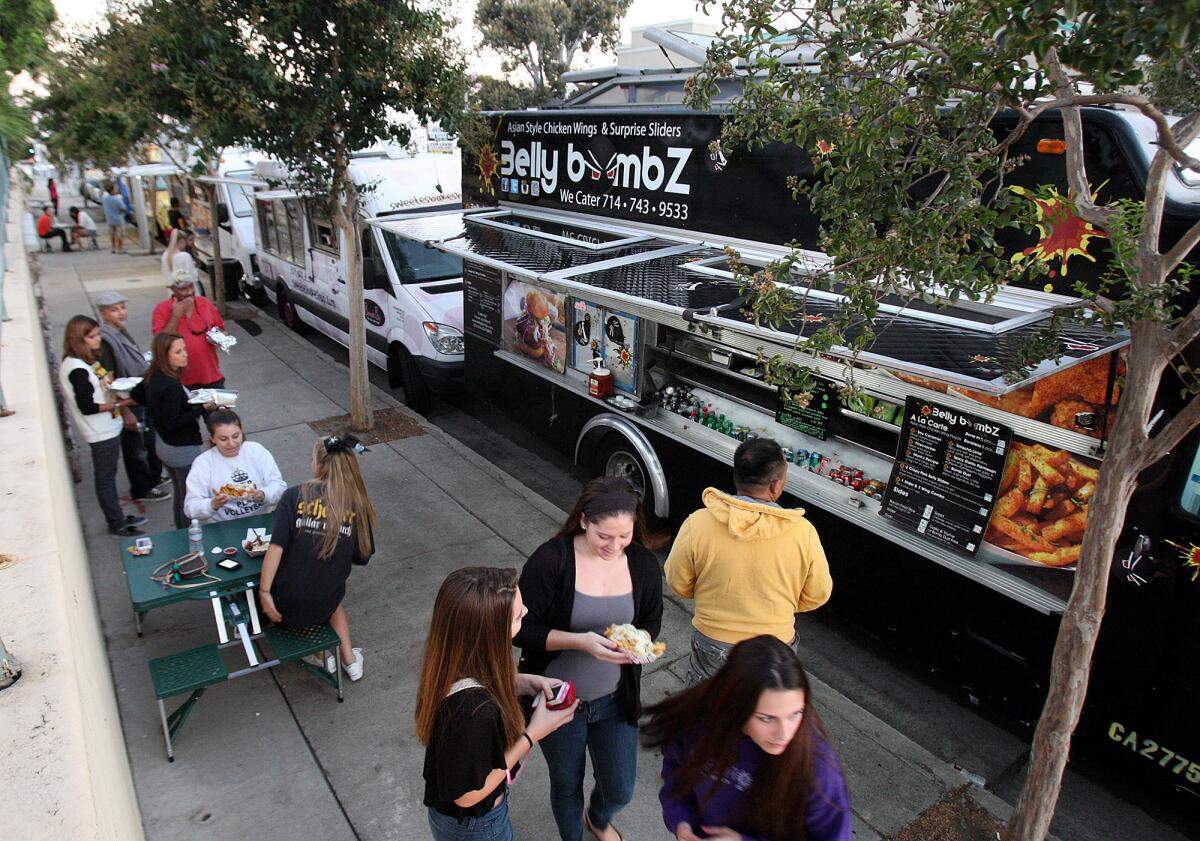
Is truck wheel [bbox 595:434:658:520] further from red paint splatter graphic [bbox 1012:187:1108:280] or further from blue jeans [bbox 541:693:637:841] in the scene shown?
red paint splatter graphic [bbox 1012:187:1108:280]

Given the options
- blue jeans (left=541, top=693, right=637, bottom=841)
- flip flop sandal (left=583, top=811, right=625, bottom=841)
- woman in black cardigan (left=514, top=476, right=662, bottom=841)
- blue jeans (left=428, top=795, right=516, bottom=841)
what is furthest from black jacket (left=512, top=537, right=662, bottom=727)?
flip flop sandal (left=583, top=811, right=625, bottom=841)

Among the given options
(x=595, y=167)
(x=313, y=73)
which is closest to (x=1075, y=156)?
(x=595, y=167)

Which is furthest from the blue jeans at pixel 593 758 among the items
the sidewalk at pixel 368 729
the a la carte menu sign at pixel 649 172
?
the a la carte menu sign at pixel 649 172

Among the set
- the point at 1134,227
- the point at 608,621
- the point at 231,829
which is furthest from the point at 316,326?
the point at 1134,227

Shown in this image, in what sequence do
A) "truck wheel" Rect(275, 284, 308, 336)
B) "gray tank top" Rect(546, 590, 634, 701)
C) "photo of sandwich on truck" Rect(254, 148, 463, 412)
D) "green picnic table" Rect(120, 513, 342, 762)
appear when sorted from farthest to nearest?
"truck wheel" Rect(275, 284, 308, 336), "photo of sandwich on truck" Rect(254, 148, 463, 412), "green picnic table" Rect(120, 513, 342, 762), "gray tank top" Rect(546, 590, 634, 701)

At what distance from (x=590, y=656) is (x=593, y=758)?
573 mm

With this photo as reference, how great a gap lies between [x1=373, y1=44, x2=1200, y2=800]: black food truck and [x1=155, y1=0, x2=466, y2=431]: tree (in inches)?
38.0

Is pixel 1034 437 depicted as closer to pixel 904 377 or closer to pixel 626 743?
pixel 904 377

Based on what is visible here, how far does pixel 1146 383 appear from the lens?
2766 millimetres

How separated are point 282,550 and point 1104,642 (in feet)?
13.4

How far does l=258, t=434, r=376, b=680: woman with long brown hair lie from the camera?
404cm

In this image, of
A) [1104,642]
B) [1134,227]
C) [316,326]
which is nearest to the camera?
[1134,227]

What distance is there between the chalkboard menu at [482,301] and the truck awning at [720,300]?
17.7 inches

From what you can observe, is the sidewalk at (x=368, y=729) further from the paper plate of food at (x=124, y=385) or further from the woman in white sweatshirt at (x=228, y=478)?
the paper plate of food at (x=124, y=385)
